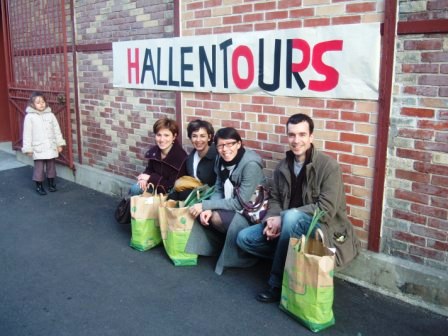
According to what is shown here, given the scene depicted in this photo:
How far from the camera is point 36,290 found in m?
3.59

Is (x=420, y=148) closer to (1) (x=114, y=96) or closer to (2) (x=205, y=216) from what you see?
(2) (x=205, y=216)

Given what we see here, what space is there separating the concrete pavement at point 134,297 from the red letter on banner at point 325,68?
4.95ft

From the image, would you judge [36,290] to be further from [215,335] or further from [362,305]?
[362,305]

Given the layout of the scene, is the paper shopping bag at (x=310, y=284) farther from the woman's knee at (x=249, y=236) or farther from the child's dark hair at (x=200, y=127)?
the child's dark hair at (x=200, y=127)

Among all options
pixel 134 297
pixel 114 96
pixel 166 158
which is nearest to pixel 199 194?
pixel 166 158

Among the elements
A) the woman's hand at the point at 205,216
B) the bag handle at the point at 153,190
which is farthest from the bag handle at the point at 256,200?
the bag handle at the point at 153,190

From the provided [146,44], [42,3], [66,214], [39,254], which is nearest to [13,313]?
[39,254]

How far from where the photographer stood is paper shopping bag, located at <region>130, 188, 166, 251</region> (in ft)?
13.7

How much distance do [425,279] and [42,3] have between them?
6.33m

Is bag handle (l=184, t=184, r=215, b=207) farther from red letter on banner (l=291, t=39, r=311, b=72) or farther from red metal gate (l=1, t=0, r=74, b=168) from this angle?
red metal gate (l=1, t=0, r=74, b=168)

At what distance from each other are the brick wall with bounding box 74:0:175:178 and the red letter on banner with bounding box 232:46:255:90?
3.49 ft

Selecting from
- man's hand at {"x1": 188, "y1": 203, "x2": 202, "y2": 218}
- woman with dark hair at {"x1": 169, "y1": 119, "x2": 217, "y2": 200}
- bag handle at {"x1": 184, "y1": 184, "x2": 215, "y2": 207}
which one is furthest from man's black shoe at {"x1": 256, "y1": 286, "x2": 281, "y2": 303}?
woman with dark hair at {"x1": 169, "y1": 119, "x2": 217, "y2": 200}

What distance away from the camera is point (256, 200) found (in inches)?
147

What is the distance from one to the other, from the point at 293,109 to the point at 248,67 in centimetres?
59
